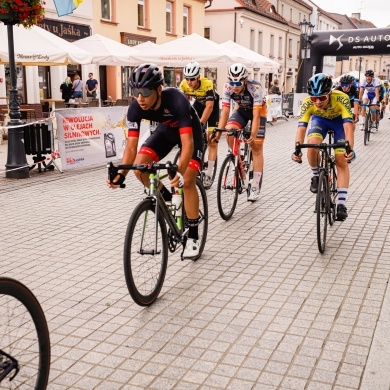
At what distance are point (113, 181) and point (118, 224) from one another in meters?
2.77

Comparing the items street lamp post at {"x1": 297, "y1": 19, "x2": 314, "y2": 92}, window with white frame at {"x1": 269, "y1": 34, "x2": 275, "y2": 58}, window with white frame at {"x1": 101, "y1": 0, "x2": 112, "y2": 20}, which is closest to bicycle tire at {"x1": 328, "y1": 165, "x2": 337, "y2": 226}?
street lamp post at {"x1": 297, "y1": 19, "x2": 314, "y2": 92}

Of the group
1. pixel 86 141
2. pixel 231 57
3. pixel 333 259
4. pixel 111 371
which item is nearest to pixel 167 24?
pixel 231 57

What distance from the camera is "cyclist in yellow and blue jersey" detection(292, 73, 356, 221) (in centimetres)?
602

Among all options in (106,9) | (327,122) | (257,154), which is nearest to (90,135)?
(257,154)

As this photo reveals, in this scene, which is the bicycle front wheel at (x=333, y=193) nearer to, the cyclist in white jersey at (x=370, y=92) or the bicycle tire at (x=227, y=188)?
the bicycle tire at (x=227, y=188)

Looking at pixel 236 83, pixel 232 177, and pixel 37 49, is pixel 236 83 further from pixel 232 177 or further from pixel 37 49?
pixel 37 49

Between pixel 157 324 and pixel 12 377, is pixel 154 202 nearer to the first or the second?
pixel 157 324

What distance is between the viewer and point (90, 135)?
456 inches

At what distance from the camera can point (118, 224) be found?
7.12 meters

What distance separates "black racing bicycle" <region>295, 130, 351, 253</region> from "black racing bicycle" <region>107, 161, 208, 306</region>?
5.66 feet

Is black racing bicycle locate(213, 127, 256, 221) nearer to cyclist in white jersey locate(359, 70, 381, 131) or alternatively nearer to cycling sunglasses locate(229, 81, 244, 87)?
cycling sunglasses locate(229, 81, 244, 87)

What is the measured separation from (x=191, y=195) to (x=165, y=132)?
2.17 feet

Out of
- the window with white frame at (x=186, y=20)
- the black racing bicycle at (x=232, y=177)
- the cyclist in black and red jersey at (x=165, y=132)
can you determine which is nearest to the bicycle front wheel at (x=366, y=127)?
the black racing bicycle at (x=232, y=177)

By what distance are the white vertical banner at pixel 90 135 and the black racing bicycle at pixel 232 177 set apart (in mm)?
4232
